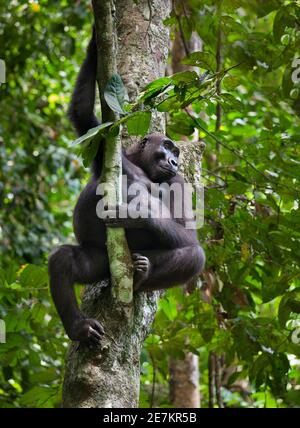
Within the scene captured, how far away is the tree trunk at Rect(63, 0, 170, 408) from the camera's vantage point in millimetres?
3682

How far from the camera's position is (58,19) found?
9.31 m

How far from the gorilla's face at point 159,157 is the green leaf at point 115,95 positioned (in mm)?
1391

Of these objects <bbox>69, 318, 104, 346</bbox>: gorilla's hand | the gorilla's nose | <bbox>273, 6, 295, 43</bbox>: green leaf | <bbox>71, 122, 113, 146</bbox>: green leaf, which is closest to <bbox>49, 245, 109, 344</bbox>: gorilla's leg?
<bbox>69, 318, 104, 346</bbox>: gorilla's hand

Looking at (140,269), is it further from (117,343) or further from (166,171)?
(166,171)

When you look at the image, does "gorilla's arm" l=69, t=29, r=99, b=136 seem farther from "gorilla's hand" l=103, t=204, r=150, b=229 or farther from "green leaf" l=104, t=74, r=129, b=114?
"green leaf" l=104, t=74, r=129, b=114

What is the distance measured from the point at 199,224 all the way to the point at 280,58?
5.47 ft

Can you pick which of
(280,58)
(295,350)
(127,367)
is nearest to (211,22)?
(280,58)

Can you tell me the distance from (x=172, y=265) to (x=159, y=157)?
1.03 m

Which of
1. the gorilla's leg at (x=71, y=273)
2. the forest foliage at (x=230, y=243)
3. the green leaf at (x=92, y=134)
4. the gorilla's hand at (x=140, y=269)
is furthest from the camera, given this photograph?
the forest foliage at (x=230, y=243)

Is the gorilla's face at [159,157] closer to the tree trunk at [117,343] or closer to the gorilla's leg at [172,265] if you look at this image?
the tree trunk at [117,343]

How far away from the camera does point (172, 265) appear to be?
479 cm

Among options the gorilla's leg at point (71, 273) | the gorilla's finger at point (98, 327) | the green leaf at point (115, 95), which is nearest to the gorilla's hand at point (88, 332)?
the gorilla's finger at point (98, 327)

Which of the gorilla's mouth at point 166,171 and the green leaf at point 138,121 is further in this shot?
the gorilla's mouth at point 166,171

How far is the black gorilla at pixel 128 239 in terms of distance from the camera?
14.6 ft
